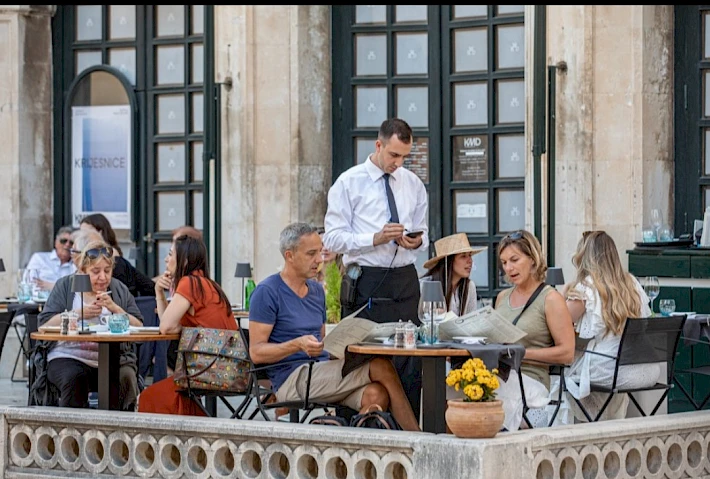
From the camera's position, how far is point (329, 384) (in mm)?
8023

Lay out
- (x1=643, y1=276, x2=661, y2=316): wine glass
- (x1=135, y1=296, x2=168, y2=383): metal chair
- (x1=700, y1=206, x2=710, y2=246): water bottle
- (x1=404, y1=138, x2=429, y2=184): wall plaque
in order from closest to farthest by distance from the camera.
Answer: (x1=643, y1=276, x2=661, y2=316): wine glass → (x1=135, y1=296, x2=168, y2=383): metal chair → (x1=700, y1=206, x2=710, y2=246): water bottle → (x1=404, y1=138, x2=429, y2=184): wall plaque

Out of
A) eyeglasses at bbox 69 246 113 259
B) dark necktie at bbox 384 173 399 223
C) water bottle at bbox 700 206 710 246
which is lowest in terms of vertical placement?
eyeglasses at bbox 69 246 113 259

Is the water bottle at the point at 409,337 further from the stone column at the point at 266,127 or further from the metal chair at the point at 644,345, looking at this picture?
the stone column at the point at 266,127

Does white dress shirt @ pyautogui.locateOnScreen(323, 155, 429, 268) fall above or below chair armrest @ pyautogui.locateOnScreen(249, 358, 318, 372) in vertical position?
above

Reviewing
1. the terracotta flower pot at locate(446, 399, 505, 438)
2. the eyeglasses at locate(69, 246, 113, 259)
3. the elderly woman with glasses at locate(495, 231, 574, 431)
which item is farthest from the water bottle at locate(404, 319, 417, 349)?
the eyeglasses at locate(69, 246, 113, 259)

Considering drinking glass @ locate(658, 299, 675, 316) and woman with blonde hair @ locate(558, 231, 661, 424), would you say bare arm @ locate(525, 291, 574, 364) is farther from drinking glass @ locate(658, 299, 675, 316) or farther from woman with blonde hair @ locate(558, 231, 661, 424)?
drinking glass @ locate(658, 299, 675, 316)

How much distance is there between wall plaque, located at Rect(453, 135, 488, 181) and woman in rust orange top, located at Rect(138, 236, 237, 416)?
4557 mm

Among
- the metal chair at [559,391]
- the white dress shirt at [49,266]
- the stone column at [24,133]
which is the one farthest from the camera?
the stone column at [24,133]

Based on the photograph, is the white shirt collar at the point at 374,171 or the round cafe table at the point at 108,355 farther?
the white shirt collar at the point at 374,171

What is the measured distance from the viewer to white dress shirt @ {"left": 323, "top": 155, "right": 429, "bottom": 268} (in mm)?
8852

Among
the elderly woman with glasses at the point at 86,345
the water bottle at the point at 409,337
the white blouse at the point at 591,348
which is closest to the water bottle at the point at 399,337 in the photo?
the water bottle at the point at 409,337

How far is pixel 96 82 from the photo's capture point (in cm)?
1516

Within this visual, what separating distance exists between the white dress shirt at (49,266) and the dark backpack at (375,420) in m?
6.81

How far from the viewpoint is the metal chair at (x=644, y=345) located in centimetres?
856
